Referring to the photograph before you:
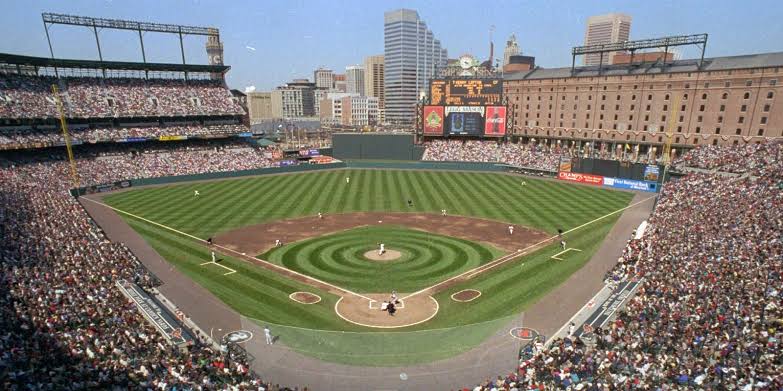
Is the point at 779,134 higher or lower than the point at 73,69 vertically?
lower

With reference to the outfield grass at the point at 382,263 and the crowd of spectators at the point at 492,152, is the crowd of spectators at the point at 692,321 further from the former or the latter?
the crowd of spectators at the point at 492,152

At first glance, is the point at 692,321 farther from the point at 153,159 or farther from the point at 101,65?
the point at 101,65

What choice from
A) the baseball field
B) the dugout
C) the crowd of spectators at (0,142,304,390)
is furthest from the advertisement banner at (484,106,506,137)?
the crowd of spectators at (0,142,304,390)

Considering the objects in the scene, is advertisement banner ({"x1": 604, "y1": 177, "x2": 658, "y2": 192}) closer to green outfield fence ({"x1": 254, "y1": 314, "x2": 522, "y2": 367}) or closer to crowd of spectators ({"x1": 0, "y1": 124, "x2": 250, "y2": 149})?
green outfield fence ({"x1": 254, "y1": 314, "x2": 522, "y2": 367})

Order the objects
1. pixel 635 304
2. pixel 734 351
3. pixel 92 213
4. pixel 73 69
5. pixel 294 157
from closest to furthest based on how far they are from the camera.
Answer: pixel 734 351
pixel 635 304
pixel 92 213
pixel 73 69
pixel 294 157

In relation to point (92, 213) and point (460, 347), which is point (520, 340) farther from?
point (92, 213)

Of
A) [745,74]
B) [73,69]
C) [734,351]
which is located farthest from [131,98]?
[745,74]
